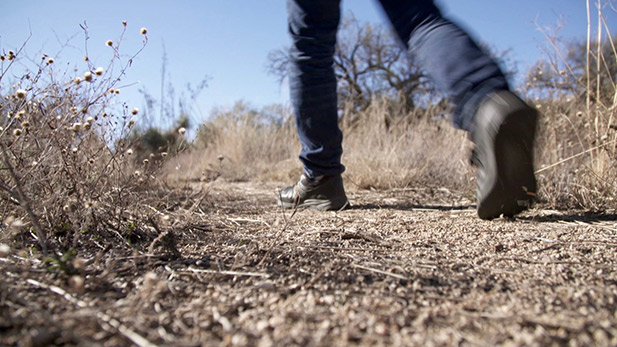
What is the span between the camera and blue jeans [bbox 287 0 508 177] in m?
1.08

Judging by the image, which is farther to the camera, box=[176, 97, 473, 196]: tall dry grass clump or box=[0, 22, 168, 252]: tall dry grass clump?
box=[176, 97, 473, 196]: tall dry grass clump

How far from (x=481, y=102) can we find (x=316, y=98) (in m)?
0.81

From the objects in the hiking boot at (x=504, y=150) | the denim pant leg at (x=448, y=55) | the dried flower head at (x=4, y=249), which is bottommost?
the dried flower head at (x=4, y=249)

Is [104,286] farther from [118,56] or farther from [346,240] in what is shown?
[118,56]

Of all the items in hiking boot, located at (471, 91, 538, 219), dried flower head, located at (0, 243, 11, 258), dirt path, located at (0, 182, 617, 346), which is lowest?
dirt path, located at (0, 182, 617, 346)

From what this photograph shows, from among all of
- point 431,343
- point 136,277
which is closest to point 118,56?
point 136,277

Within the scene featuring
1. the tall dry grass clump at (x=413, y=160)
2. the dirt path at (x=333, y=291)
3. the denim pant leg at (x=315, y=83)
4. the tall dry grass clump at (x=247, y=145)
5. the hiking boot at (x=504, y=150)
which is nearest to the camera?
the dirt path at (x=333, y=291)

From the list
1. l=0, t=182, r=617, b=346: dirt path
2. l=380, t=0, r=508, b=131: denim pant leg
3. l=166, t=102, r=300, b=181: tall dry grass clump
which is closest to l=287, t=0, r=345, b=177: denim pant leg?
l=380, t=0, r=508, b=131: denim pant leg

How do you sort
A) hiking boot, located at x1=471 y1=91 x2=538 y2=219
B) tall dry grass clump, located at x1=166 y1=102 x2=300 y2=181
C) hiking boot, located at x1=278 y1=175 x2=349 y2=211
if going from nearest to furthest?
hiking boot, located at x1=471 y1=91 x2=538 y2=219
hiking boot, located at x1=278 y1=175 x2=349 y2=211
tall dry grass clump, located at x1=166 y1=102 x2=300 y2=181

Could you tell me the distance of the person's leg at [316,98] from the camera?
1.58 m

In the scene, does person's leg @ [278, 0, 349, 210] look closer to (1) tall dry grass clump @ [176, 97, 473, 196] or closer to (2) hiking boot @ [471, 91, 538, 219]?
(1) tall dry grass clump @ [176, 97, 473, 196]

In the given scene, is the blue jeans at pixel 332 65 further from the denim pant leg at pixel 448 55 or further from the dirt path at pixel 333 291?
the dirt path at pixel 333 291

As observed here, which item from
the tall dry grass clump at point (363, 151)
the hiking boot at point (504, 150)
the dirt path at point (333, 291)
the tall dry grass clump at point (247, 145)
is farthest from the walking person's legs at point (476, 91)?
the tall dry grass clump at point (247, 145)

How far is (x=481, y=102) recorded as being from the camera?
1057 mm
